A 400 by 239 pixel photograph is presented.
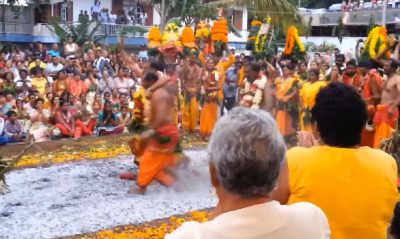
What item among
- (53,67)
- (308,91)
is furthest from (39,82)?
(308,91)

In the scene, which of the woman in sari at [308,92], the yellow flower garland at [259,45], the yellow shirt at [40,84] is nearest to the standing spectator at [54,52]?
the yellow shirt at [40,84]

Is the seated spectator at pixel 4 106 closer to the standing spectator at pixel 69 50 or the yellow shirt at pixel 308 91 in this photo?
the yellow shirt at pixel 308 91

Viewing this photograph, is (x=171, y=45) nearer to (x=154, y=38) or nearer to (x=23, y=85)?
(x=154, y=38)

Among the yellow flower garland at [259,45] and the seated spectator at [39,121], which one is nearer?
the seated spectator at [39,121]

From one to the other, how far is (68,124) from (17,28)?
1870cm

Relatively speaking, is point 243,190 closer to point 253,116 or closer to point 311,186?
point 253,116

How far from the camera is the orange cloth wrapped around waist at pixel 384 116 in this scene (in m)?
7.83

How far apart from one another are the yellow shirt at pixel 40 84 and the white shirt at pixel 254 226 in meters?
11.2

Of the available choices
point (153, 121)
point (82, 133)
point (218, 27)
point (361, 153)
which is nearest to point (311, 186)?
point (361, 153)

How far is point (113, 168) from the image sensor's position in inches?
325

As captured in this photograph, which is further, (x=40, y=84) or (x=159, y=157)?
(x=40, y=84)

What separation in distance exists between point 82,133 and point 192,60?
8.27 ft

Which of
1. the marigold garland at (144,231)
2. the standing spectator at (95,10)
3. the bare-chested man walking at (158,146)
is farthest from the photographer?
the standing spectator at (95,10)

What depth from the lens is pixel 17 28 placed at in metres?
27.3
